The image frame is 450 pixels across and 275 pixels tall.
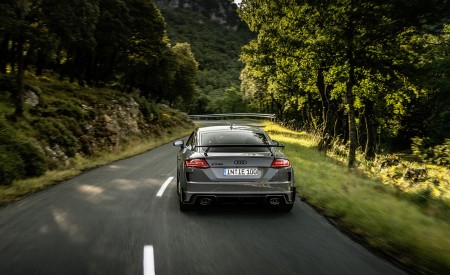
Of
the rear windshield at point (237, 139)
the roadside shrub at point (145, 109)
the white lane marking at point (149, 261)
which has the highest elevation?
the rear windshield at point (237, 139)

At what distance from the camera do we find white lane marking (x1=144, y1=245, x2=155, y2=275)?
4.05 m

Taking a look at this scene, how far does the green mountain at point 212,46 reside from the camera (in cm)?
7912

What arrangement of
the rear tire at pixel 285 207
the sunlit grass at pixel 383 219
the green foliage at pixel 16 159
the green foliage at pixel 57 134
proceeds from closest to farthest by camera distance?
the sunlit grass at pixel 383 219, the rear tire at pixel 285 207, the green foliage at pixel 16 159, the green foliage at pixel 57 134

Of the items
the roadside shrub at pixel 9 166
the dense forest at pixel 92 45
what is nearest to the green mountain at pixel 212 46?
the dense forest at pixel 92 45

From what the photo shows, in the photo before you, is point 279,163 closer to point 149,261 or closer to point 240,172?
point 240,172

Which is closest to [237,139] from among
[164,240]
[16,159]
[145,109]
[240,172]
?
[240,172]

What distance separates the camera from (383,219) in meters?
6.09

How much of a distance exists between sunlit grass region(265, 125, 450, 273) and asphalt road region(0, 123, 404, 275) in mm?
354

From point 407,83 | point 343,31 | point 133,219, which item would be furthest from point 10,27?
point 407,83

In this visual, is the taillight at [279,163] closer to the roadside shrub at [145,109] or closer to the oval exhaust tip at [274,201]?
the oval exhaust tip at [274,201]

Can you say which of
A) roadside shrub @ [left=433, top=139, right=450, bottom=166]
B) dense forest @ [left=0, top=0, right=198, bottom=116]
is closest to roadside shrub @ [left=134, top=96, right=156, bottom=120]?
dense forest @ [left=0, top=0, right=198, bottom=116]

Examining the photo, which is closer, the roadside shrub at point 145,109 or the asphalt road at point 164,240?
the asphalt road at point 164,240

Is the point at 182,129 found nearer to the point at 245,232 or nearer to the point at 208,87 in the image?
the point at 245,232

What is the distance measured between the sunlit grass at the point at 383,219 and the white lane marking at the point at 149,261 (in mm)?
2835
